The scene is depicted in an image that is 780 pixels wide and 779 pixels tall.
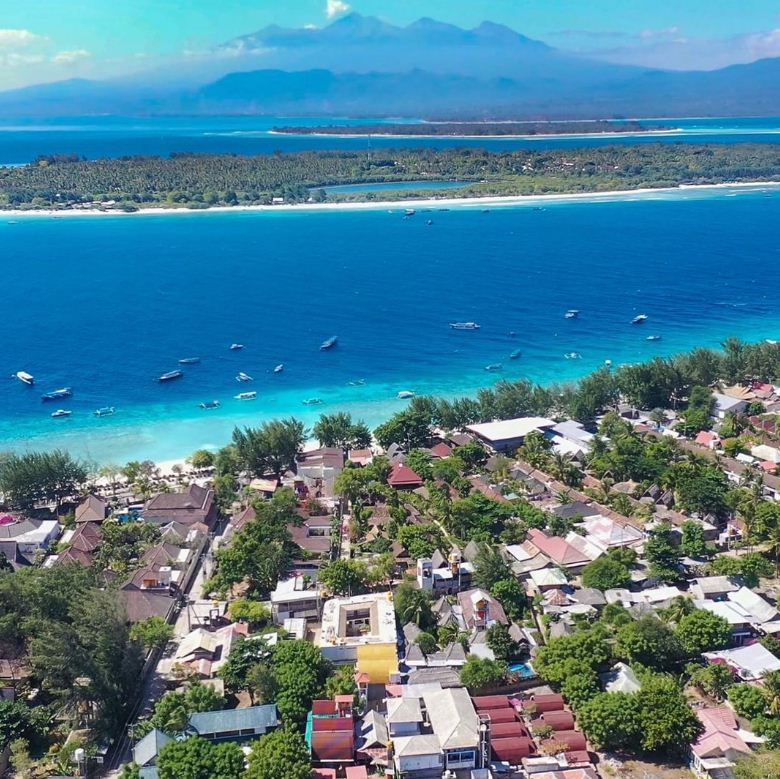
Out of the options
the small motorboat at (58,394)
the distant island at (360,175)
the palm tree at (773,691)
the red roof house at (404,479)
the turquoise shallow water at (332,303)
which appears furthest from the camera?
the distant island at (360,175)

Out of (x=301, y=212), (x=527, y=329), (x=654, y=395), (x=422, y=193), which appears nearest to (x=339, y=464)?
(x=654, y=395)

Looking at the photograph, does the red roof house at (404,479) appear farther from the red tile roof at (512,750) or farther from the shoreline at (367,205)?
the shoreline at (367,205)

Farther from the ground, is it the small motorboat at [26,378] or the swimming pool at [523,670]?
the swimming pool at [523,670]

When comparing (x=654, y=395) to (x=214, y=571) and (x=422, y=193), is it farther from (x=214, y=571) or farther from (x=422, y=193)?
(x=422, y=193)

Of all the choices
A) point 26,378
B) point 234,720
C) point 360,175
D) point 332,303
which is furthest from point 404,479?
point 360,175

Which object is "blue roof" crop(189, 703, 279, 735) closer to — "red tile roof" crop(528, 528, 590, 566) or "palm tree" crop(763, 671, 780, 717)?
"red tile roof" crop(528, 528, 590, 566)

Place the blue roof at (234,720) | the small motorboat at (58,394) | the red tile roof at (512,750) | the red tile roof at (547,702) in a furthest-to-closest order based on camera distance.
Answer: the small motorboat at (58,394)
the red tile roof at (547,702)
the blue roof at (234,720)
the red tile roof at (512,750)

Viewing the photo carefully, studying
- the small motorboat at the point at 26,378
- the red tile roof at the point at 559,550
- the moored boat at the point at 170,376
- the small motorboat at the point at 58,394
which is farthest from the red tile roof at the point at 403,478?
the small motorboat at the point at 26,378
